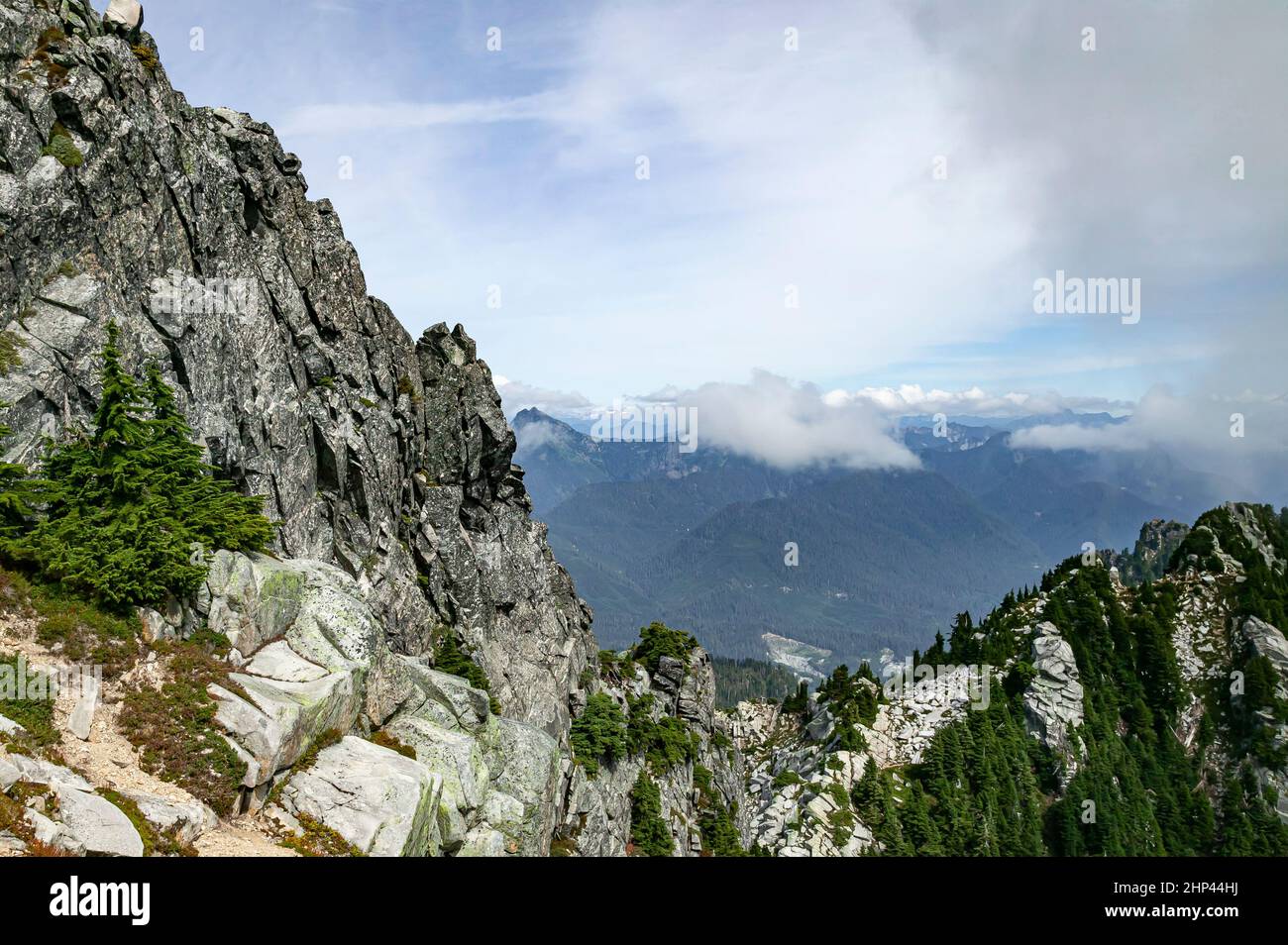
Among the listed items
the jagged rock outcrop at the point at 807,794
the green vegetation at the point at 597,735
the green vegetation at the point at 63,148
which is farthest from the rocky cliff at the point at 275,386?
the jagged rock outcrop at the point at 807,794

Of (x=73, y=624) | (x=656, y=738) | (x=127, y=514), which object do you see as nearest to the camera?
(x=73, y=624)

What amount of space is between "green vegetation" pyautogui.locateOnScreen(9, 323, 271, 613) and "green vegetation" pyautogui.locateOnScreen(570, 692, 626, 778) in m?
49.2

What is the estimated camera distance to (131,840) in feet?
52.1

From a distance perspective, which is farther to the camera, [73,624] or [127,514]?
[127,514]

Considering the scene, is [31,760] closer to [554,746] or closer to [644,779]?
[554,746]

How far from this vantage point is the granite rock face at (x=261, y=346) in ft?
119

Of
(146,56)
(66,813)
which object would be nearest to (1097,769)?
(66,813)

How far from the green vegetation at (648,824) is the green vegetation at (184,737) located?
55695 mm

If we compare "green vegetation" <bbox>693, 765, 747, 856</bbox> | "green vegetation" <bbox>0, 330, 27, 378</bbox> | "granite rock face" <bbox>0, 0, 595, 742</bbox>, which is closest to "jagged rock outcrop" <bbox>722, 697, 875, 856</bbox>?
"green vegetation" <bbox>693, 765, 747, 856</bbox>

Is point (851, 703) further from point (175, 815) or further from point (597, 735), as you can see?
point (175, 815)

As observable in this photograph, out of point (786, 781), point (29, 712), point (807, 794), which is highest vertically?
point (29, 712)

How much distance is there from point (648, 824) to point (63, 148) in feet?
227

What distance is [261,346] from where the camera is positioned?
167ft
